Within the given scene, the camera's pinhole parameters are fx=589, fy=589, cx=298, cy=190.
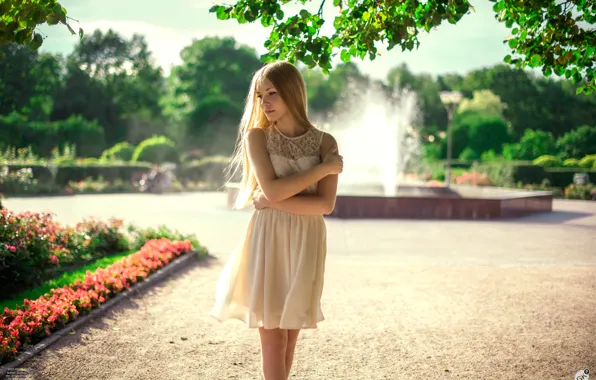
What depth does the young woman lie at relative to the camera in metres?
2.81

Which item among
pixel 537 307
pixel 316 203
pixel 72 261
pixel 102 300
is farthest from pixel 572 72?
pixel 72 261

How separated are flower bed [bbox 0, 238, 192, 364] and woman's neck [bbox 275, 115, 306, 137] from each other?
99.7 inches

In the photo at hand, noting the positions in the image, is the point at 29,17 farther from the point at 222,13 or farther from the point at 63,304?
the point at 63,304

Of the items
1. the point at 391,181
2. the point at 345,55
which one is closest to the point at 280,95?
the point at 345,55

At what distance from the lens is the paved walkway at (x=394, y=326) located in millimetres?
3951

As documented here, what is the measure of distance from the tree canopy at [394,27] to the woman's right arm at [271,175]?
6.68 feet

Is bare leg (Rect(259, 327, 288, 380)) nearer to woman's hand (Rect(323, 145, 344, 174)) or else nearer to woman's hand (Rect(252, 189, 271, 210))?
woman's hand (Rect(252, 189, 271, 210))

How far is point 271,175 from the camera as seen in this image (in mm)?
2854

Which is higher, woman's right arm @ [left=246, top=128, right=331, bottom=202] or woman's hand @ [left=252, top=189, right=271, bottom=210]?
woman's right arm @ [left=246, top=128, right=331, bottom=202]

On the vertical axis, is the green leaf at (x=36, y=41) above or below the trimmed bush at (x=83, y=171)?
above

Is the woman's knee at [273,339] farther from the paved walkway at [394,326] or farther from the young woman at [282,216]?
the paved walkway at [394,326]

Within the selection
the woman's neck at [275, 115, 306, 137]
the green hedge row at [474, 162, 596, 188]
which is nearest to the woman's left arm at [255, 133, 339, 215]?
the woman's neck at [275, 115, 306, 137]

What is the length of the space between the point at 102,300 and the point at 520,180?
25.2m

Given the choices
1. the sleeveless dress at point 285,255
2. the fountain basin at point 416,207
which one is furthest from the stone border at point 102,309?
the fountain basin at point 416,207
